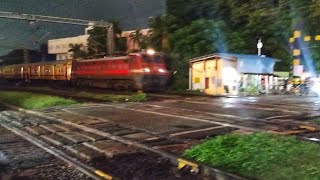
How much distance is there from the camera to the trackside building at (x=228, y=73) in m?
29.0

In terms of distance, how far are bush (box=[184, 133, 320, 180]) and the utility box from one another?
67.8 feet

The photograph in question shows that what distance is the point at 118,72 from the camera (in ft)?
98.3

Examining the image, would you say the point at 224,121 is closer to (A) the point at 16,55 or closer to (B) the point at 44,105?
(B) the point at 44,105

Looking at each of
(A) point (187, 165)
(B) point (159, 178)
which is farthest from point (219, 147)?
(B) point (159, 178)

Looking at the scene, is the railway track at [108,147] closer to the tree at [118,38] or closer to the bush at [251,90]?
the bush at [251,90]

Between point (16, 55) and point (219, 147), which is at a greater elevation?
point (16, 55)

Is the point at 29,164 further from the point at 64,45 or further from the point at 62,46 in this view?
the point at 62,46

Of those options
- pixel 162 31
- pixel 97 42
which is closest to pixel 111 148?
pixel 162 31

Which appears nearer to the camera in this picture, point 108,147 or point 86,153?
point 86,153

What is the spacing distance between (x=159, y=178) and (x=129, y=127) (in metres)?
5.38

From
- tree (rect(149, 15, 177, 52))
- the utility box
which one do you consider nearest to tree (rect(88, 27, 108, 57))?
tree (rect(149, 15, 177, 52))

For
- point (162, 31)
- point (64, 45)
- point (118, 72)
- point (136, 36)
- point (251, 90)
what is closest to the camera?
point (251, 90)

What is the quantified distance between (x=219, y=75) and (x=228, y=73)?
76cm

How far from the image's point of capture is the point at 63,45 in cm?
7738
